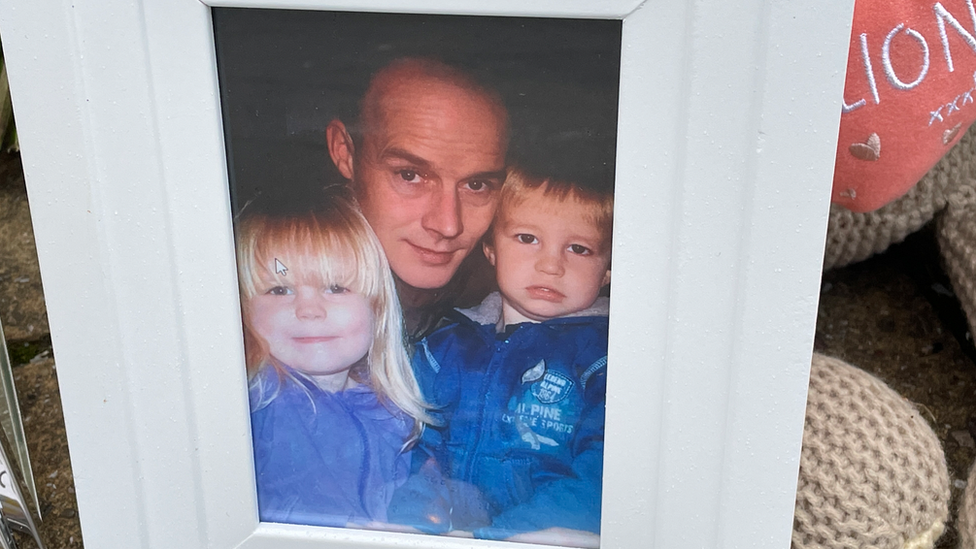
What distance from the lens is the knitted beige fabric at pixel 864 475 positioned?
1.68ft

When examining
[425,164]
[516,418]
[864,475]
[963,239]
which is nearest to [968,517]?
[864,475]

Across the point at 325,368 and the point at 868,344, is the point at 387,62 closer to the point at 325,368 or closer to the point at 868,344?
the point at 325,368

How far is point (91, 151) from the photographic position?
438mm

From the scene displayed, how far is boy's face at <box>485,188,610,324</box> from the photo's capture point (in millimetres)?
425

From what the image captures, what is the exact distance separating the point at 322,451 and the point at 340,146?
0.17 m

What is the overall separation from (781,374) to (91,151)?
Result: 36 centimetres

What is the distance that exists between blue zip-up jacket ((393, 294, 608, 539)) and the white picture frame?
15 mm

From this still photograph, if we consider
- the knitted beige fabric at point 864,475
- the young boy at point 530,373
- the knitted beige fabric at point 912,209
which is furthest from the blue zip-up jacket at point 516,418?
the knitted beige fabric at point 912,209

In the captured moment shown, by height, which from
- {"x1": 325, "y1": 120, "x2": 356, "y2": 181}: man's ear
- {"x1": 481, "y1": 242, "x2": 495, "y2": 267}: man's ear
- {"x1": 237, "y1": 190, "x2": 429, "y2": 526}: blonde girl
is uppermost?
{"x1": 325, "y1": 120, "x2": 356, "y2": 181}: man's ear

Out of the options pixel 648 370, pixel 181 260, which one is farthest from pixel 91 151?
pixel 648 370

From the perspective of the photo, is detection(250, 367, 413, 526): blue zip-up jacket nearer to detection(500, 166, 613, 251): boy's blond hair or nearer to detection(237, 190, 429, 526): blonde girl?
detection(237, 190, 429, 526): blonde girl

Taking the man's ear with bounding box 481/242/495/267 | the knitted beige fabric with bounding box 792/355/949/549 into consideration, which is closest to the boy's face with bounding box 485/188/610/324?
the man's ear with bounding box 481/242/495/267

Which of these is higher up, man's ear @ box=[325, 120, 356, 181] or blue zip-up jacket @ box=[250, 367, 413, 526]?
man's ear @ box=[325, 120, 356, 181]

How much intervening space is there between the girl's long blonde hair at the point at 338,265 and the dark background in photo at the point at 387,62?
2cm
